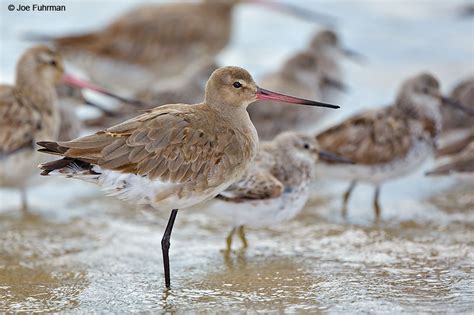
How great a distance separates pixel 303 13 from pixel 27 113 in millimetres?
7433

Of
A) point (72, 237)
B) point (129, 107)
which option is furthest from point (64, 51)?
point (72, 237)

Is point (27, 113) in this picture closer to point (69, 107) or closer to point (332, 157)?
point (69, 107)

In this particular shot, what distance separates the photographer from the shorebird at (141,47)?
1195 cm

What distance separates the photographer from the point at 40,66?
8.10 meters

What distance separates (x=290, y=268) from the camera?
20.6 feet

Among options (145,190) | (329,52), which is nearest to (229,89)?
(145,190)

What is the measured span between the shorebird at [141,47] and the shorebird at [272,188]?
16.6ft

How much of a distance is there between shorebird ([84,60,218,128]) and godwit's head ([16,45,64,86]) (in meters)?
1.27

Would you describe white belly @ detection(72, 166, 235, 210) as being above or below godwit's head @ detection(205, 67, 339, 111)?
below

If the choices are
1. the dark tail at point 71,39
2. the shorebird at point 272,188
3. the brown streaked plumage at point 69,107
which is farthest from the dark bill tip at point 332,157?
the dark tail at point 71,39

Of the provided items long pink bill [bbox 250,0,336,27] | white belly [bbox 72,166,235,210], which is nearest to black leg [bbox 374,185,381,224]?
white belly [bbox 72,166,235,210]

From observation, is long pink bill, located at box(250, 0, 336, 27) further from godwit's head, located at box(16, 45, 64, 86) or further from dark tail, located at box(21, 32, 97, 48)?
godwit's head, located at box(16, 45, 64, 86)

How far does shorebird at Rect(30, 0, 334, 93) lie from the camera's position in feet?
39.2

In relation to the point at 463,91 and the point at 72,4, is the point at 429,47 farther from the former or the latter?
the point at 72,4
